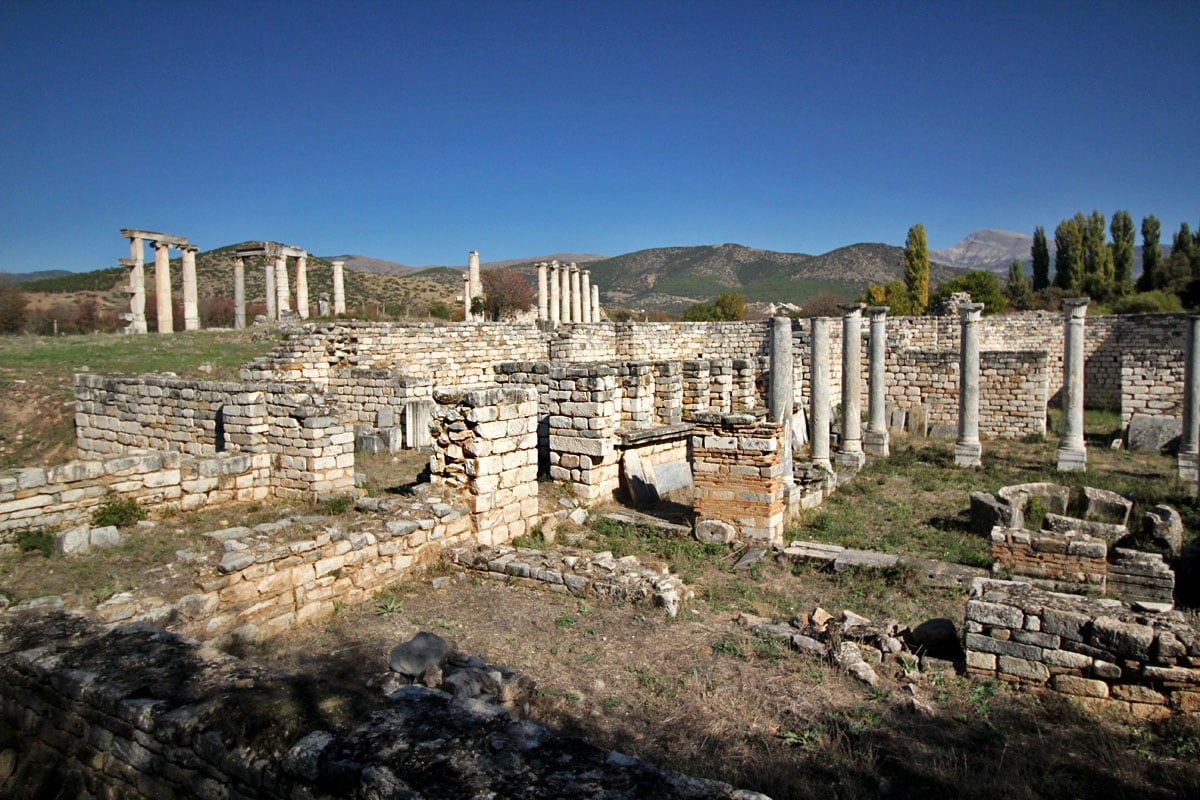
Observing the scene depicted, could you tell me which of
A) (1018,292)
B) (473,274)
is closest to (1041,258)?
(1018,292)

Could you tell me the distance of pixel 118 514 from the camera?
7.96 metres

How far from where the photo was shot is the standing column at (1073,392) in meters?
16.6

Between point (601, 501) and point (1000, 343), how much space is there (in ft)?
78.6

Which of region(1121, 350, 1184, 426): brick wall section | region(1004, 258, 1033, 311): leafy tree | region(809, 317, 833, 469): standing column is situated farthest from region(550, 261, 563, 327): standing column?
region(1004, 258, 1033, 311): leafy tree

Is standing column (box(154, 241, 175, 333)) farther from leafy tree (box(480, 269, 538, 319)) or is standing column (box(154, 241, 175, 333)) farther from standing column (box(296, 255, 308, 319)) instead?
leafy tree (box(480, 269, 538, 319))

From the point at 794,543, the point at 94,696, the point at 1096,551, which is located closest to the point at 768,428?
the point at 794,543

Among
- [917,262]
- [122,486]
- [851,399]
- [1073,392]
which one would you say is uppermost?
[917,262]

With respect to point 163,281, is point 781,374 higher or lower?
lower

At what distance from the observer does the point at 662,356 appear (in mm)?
30594

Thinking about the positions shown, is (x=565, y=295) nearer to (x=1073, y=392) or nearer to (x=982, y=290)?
(x=982, y=290)

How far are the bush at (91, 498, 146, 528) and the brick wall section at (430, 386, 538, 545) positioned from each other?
3.34 m

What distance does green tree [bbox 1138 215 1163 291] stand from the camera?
147 ft

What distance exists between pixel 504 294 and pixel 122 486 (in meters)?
39.8

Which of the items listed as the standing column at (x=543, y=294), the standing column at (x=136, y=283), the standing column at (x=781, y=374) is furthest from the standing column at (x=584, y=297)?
the standing column at (x=781, y=374)
